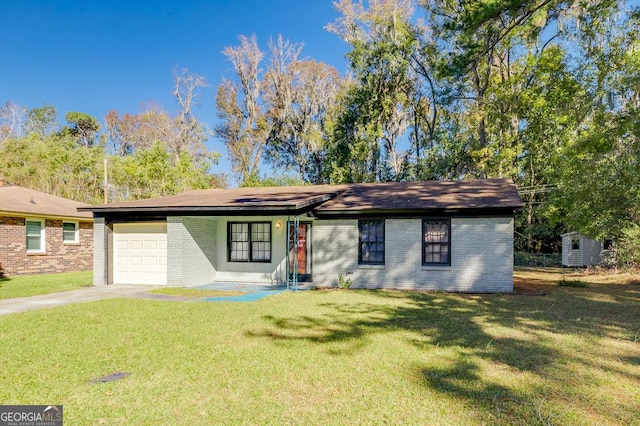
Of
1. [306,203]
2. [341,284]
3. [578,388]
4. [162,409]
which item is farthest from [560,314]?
[162,409]

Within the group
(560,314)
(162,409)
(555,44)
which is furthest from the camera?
(555,44)

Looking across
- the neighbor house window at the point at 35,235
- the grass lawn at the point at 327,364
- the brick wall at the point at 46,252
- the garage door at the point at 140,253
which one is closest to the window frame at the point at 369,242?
the grass lawn at the point at 327,364

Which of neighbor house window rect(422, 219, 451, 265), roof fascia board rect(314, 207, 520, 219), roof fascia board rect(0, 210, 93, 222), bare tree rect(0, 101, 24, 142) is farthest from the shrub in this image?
bare tree rect(0, 101, 24, 142)

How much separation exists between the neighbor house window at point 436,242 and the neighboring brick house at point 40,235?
1425cm

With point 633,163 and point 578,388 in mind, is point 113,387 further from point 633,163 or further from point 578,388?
point 633,163

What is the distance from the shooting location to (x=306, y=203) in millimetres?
12305

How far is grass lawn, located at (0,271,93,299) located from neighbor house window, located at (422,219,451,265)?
1192cm

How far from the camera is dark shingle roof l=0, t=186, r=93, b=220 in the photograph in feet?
53.1

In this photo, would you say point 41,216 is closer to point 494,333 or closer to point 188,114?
point 494,333

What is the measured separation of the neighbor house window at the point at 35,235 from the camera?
17.1m

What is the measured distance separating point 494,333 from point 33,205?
19755 mm

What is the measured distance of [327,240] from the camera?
1336 centimetres

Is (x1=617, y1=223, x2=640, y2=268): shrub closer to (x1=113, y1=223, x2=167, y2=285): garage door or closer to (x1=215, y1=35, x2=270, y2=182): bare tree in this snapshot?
(x1=113, y1=223, x2=167, y2=285): garage door

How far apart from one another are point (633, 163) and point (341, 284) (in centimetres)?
994
